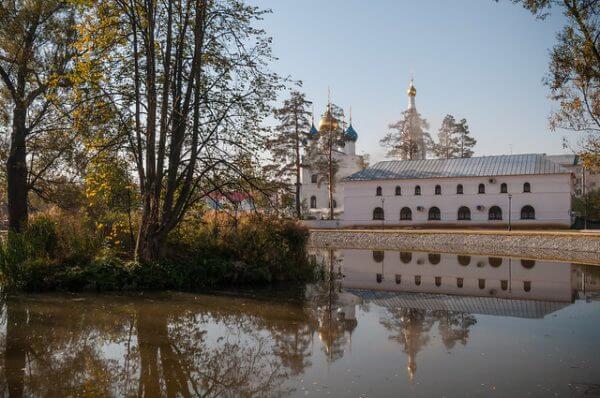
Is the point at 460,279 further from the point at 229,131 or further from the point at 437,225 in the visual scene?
the point at 437,225

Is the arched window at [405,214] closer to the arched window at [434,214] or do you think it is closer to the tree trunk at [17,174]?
the arched window at [434,214]

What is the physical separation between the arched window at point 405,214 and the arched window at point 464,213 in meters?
4.20

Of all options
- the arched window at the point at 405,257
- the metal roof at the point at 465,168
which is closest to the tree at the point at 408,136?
the metal roof at the point at 465,168

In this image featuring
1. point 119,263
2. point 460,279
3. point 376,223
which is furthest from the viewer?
point 376,223

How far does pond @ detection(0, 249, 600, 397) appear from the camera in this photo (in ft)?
19.7

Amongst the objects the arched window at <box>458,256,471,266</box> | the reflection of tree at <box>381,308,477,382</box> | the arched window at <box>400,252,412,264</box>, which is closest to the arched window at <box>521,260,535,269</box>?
the arched window at <box>458,256,471,266</box>

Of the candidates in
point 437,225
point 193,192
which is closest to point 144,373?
point 193,192

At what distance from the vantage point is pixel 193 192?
14117 mm

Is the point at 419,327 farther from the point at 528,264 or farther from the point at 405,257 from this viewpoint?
the point at 405,257

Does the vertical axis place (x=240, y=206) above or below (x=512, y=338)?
above

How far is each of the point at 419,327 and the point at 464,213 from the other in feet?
114

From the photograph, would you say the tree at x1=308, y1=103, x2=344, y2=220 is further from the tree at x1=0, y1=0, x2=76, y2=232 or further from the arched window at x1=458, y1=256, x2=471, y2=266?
the tree at x1=0, y1=0, x2=76, y2=232

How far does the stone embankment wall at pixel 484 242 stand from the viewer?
2419cm

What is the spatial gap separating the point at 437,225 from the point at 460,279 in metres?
27.1
